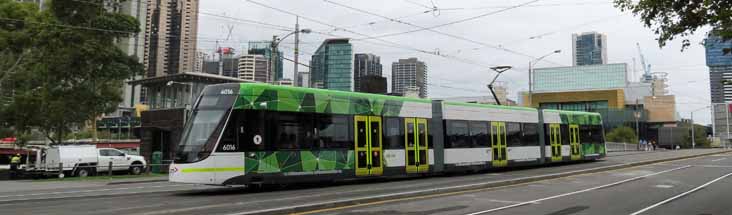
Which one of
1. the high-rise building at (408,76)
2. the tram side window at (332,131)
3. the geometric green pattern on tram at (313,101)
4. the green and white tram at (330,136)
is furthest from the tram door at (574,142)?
the tram side window at (332,131)

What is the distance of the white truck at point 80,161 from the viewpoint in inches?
1192

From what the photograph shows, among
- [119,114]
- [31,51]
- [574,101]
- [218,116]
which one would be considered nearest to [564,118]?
[218,116]

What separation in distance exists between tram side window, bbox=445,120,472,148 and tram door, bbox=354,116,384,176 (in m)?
4.15

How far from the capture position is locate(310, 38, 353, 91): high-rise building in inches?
1220

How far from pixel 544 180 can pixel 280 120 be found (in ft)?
32.1

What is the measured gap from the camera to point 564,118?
31766 mm

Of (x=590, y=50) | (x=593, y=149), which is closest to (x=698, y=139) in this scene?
(x=590, y=50)

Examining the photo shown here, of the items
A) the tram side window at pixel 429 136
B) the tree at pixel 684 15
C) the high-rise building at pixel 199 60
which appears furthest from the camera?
the high-rise building at pixel 199 60

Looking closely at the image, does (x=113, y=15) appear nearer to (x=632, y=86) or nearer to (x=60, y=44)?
(x=60, y=44)

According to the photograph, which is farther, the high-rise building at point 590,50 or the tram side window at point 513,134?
the high-rise building at point 590,50

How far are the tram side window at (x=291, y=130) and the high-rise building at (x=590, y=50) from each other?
76.9 m

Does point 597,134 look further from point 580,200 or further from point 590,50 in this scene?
point 590,50

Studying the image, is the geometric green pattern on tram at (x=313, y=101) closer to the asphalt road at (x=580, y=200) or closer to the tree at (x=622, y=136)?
the asphalt road at (x=580, y=200)

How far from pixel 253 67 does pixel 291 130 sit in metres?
22.5
